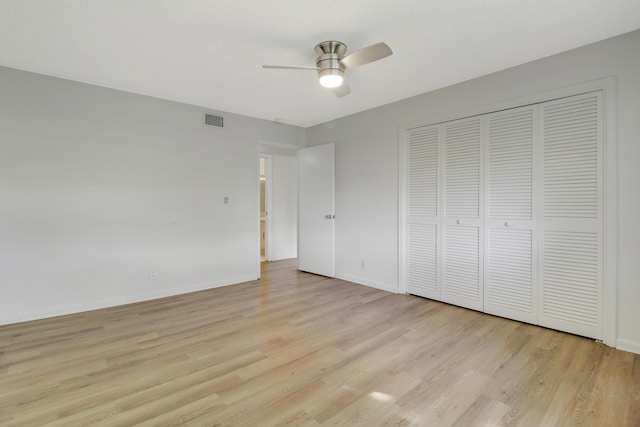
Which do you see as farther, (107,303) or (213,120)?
(213,120)

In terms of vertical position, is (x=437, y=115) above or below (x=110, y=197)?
above

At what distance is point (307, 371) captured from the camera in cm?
219

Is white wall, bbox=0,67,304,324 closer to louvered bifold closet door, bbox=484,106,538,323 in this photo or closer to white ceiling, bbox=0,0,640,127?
white ceiling, bbox=0,0,640,127

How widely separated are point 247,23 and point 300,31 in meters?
0.39

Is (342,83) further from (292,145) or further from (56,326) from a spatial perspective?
(56,326)

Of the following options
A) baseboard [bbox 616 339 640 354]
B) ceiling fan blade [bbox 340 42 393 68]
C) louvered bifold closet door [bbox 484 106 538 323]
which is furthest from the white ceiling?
baseboard [bbox 616 339 640 354]

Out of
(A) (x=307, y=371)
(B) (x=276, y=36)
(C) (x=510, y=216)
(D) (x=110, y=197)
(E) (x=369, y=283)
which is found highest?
(B) (x=276, y=36)

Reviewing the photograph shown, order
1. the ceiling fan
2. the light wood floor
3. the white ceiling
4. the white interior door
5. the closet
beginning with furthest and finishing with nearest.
→ the white interior door
the closet
the ceiling fan
the white ceiling
the light wood floor

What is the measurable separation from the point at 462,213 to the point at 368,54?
81.1 inches

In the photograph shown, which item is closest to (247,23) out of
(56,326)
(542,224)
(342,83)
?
(342,83)

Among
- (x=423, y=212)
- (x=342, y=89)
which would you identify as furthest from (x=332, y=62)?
Answer: (x=423, y=212)

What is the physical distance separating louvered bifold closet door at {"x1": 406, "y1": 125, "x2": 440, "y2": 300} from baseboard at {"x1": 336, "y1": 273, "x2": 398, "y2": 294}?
23 centimetres

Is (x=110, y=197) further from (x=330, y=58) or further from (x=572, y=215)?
(x=572, y=215)

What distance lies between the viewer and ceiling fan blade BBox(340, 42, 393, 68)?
214cm
